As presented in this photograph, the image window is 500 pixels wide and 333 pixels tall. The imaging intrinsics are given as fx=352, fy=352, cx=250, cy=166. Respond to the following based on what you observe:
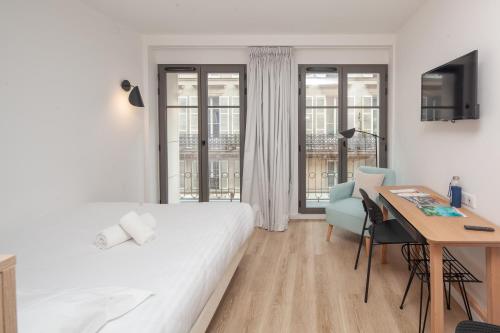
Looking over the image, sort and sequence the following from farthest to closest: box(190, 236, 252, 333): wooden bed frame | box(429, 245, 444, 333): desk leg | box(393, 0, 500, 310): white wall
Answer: box(393, 0, 500, 310): white wall < box(429, 245, 444, 333): desk leg < box(190, 236, 252, 333): wooden bed frame

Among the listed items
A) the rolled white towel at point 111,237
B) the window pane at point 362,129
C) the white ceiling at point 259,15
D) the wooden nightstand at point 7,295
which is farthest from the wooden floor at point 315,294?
the white ceiling at point 259,15

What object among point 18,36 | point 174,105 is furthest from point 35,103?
point 174,105

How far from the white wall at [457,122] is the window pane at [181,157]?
2708mm

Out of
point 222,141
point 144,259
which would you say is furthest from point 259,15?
point 144,259

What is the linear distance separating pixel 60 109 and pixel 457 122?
124 inches

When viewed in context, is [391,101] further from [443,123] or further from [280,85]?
[443,123]

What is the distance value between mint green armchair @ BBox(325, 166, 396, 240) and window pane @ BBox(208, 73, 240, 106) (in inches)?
74.4

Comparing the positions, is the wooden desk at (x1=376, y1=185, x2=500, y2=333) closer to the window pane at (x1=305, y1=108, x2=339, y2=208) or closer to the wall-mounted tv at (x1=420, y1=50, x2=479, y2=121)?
the wall-mounted tv at (x1=420, y1=50, x2=479, y2=121)

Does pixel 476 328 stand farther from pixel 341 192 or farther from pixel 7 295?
pixel 341 192

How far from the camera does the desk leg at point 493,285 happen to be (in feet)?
6.15

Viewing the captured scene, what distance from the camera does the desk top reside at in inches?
72.7

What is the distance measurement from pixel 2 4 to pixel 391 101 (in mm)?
4169

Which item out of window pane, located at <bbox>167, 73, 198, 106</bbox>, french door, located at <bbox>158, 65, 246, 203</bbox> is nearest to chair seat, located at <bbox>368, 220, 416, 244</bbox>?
french door, located at <bbox>158, 65, 246, 203</bbox>

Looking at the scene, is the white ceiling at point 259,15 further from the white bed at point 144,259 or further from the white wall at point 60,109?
the white bed at point 144,259
